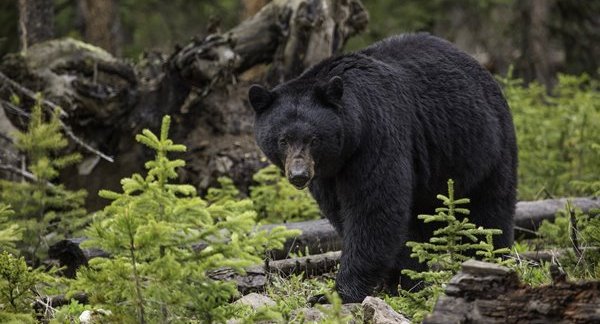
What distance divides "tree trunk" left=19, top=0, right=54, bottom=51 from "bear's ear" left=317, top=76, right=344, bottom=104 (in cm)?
522

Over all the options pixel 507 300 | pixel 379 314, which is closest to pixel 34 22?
pixel 379 314

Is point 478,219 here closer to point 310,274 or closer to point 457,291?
point 310,274

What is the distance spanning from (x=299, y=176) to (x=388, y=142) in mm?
727

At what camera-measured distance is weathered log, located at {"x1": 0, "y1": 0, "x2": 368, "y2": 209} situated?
8836mm

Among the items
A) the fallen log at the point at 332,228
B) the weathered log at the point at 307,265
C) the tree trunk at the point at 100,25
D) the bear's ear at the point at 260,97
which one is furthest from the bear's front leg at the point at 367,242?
the tree trunk at the point at 100,25

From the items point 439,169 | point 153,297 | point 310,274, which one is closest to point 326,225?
point 310,274

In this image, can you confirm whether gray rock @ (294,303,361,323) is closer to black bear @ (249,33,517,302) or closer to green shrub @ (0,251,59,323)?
black bear @ (249,33,517,302)

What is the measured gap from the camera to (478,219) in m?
6.76

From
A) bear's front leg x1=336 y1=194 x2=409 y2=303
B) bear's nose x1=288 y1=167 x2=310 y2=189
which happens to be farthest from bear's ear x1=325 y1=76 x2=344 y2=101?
bear's front leg x1=336 y1=194 x2=409 y2=303

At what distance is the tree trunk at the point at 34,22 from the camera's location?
995 centimetres

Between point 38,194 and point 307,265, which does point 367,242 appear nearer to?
point 307,265

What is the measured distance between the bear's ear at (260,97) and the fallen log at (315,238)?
127cm

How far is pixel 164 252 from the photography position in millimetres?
3947

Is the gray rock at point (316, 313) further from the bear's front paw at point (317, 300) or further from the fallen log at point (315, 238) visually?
the fallen log at point (315, 238)
